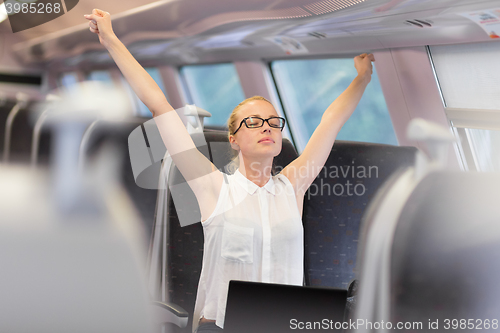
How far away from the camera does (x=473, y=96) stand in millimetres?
700

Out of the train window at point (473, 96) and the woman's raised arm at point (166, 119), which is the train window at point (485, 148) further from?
the woman's raised arm at point (166, 119)

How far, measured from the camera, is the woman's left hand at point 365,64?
80 cm

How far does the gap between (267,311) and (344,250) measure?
46 cm

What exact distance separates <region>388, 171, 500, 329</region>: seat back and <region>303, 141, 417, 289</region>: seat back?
1.94 feet

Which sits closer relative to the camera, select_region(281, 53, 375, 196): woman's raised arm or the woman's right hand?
the woman's right hand

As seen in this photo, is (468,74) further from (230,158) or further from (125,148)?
(125,148)

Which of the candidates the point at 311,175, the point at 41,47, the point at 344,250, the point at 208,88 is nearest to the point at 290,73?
the point at 208,88

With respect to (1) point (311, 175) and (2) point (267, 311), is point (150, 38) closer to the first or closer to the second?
(1) point (311, 175)

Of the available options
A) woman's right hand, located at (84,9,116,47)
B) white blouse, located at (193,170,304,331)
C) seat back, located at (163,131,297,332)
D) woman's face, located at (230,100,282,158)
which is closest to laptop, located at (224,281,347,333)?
white blouse, located at (193,170,304,331)

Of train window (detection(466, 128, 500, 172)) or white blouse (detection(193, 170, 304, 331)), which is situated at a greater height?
train window (detection(466, 128, 500, 172))

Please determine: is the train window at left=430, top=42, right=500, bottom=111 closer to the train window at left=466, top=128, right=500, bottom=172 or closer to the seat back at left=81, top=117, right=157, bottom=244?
the train window at left=466, top=128, right=500, bottom=172

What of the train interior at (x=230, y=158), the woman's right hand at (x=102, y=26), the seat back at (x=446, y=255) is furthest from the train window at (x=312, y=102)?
the seat back at (x=446, y=255)

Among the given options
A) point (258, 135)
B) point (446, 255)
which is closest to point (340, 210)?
point (258, 135)

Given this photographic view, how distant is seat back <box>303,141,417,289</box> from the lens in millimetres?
936
